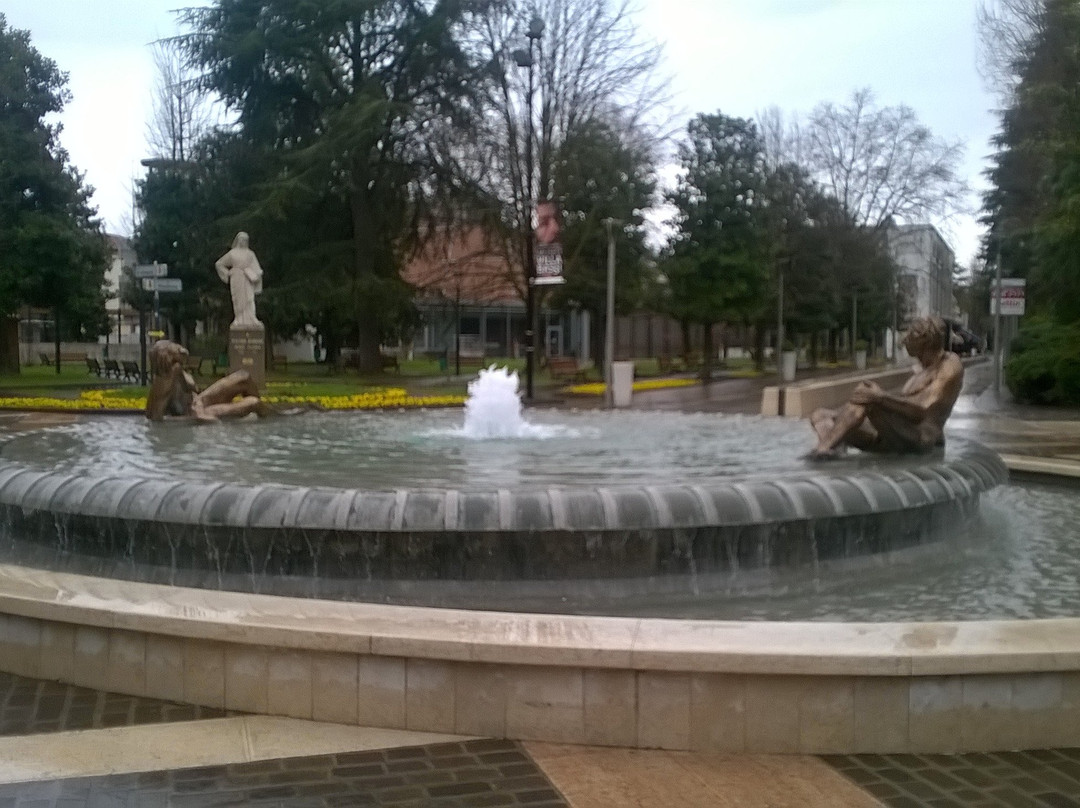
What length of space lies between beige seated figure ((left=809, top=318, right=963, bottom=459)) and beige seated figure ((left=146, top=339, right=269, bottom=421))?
704cm

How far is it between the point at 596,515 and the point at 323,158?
3241 cm

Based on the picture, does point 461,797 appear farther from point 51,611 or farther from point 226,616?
point 51,611

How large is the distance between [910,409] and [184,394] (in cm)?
Answer: 814

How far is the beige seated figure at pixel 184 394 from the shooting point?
1222 centimetres

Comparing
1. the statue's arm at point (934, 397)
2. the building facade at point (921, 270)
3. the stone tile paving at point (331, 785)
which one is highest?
the building facade at point (921, 270)

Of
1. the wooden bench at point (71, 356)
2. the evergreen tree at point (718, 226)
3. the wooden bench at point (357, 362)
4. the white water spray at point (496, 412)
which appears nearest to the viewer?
the white water spray at point (496, 412)

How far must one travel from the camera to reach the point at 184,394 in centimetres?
1287

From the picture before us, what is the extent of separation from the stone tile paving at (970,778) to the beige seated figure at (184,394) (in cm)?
931

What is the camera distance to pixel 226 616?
5.11 meters

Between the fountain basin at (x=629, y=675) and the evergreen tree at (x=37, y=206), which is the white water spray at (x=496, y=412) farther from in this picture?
the evergreen tree at (x=37, y=206)

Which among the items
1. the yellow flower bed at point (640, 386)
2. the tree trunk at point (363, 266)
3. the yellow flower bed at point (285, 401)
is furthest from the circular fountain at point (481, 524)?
the tree trunk at point (363, 266)

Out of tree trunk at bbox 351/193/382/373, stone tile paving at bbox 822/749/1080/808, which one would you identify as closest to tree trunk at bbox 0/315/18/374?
tree trunk at bbox 351/193/382/373

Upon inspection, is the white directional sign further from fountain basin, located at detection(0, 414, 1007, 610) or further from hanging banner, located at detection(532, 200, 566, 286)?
fountain basin, located at detection(0, 414, 1007, 610)

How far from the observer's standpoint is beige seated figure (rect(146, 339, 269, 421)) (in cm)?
1222
